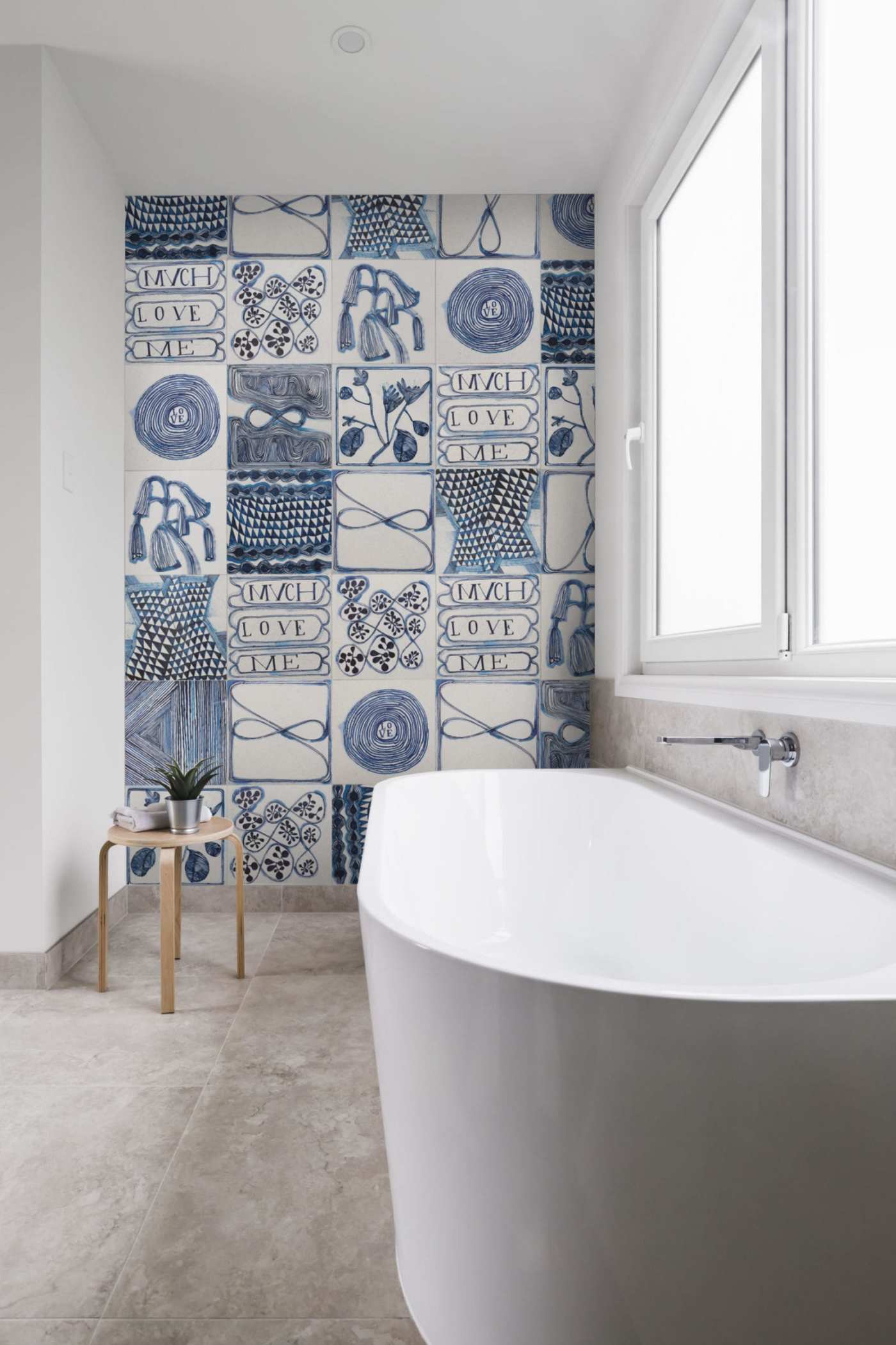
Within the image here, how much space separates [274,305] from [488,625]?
51.3 inches

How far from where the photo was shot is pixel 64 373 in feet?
7.40

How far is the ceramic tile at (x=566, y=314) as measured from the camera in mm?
2750

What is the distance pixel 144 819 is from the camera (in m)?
2.17

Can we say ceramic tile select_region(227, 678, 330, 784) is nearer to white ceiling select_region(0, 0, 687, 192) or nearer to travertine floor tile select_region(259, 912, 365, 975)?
travertine floor tile select_region(259, 912, 365, 975)

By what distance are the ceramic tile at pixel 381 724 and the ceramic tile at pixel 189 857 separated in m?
0.43

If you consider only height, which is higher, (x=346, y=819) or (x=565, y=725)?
(x=565, y=725)

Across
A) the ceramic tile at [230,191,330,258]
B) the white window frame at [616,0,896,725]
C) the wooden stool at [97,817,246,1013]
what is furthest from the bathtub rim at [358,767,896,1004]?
the ceramic tile at [230,191,330,258]

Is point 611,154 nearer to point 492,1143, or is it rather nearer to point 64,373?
point 64,373

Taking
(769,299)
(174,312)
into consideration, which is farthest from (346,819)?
(769,299)

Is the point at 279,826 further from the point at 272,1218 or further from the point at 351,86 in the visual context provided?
the point at 351,86

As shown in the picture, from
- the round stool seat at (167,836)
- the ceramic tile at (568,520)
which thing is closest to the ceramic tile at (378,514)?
the ceramic tile at (568,520)

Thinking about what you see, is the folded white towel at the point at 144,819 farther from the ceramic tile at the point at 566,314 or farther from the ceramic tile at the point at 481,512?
the ceramic tile at the point at 566,314

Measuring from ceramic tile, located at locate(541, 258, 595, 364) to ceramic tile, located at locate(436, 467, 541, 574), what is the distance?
41 centimetres

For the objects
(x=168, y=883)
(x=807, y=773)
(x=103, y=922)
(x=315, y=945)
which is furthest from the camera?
(x=315, y=945)
